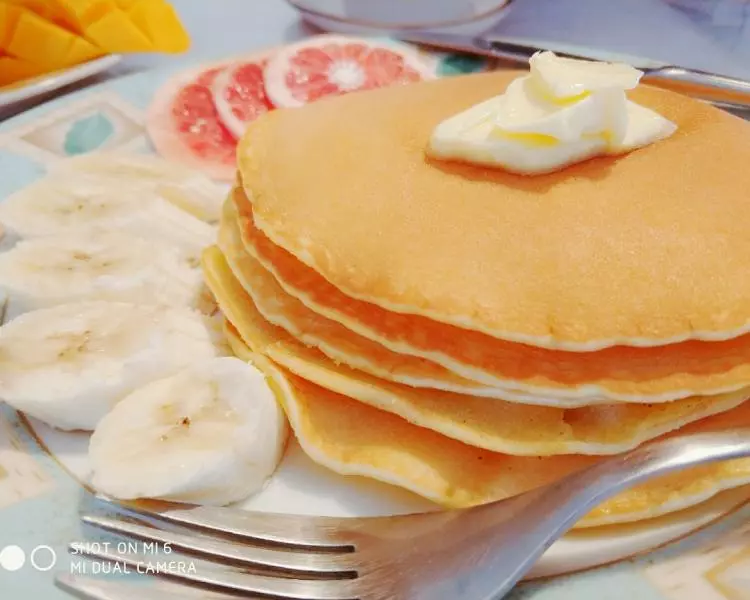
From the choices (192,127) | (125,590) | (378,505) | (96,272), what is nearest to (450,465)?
(378,505)

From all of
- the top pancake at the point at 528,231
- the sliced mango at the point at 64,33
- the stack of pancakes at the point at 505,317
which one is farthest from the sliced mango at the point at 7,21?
the stack of pancakes at the point at 505,317

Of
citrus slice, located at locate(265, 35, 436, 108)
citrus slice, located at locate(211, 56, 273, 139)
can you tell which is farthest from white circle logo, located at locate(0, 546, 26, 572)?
citrus slice, located at locate(265, 35, 436, 108)

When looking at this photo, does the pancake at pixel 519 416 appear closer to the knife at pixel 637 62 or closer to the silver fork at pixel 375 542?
the silver fork at pixel 375 542

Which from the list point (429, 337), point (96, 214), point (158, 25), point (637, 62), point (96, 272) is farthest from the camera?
point (158, 25)

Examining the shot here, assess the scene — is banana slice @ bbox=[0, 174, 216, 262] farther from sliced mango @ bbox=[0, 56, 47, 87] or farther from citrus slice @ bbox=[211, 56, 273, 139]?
sliced mango @ bbox=[0, 56, 47, 87]

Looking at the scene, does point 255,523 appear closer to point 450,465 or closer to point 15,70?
point 450,465
